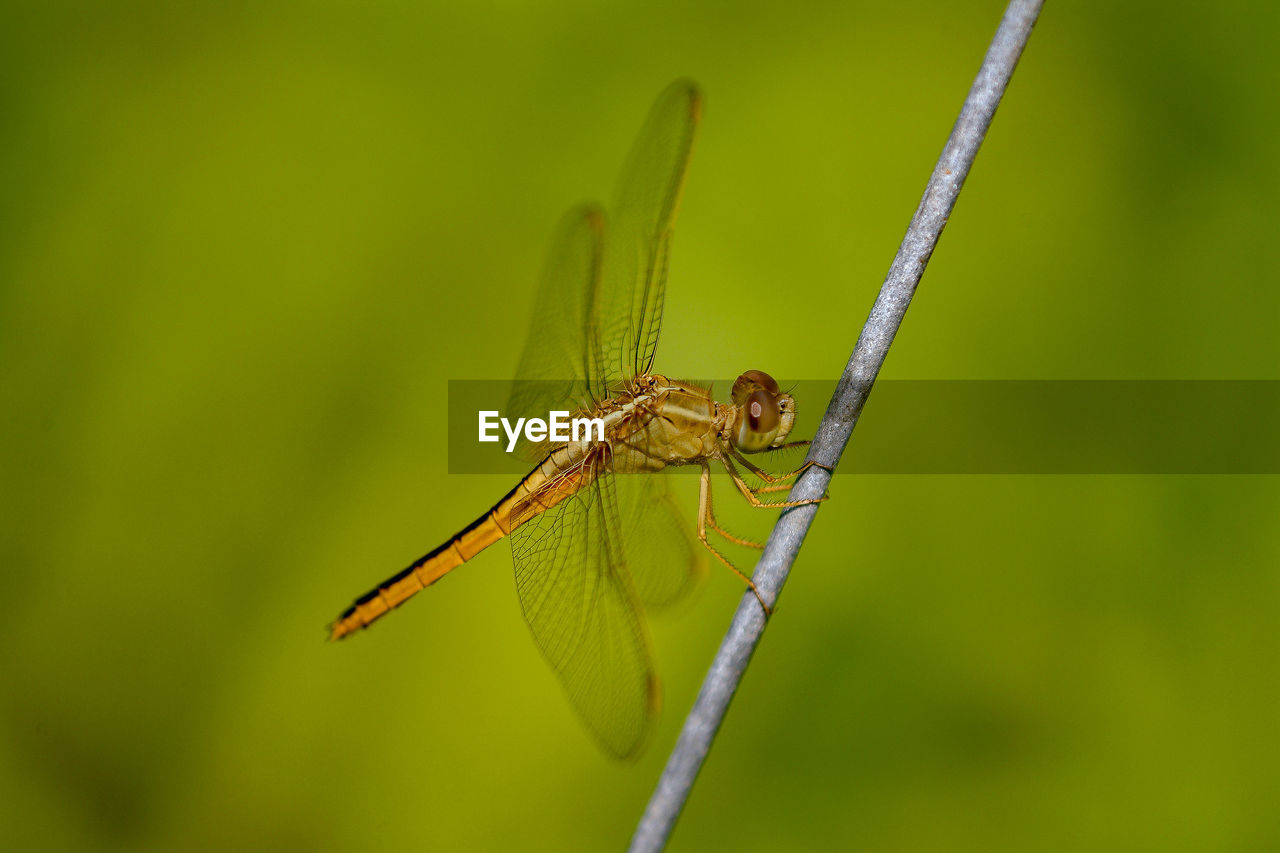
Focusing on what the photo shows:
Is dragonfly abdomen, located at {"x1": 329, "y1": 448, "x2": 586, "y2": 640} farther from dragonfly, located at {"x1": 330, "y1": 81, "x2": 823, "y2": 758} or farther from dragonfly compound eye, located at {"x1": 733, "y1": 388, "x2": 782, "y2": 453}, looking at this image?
dragonfly compound eye, located at {"x1": 733, "y1": 388, "x2": 782, "y2": 453}

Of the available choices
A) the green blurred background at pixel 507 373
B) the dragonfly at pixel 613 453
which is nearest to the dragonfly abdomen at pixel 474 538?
the dragonfly at pixel 613 453

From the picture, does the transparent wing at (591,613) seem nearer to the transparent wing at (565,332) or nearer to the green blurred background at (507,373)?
the green blurred background at (507,373)

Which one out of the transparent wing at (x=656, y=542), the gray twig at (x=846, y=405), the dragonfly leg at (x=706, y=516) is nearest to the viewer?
the gray twig at (x=846, y=405)

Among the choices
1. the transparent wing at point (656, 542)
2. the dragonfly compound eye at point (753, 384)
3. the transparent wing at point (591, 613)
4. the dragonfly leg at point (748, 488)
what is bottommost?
the transparent wing at point (591, 613)

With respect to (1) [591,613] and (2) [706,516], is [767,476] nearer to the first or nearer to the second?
(2) [706,516]

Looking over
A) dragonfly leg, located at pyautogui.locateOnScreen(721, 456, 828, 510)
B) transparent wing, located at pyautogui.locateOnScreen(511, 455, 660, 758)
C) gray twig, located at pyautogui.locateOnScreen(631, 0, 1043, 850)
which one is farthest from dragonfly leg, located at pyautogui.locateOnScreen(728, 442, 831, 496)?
gray twig, located at pyautogui.locateOnScreen(631, 0, 1043, 850)

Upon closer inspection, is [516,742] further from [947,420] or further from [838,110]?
[838,110]

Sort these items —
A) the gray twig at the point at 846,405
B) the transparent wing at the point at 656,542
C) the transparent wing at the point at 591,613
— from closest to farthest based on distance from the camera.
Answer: the gray twig at the point at 846,405 → the transparent wing at the point at 591,613 → the transparent wing at the point at 656,542
